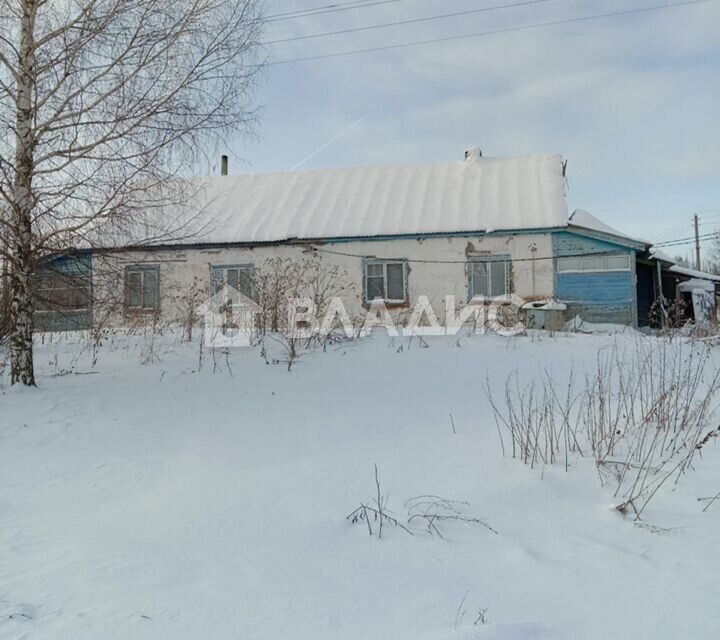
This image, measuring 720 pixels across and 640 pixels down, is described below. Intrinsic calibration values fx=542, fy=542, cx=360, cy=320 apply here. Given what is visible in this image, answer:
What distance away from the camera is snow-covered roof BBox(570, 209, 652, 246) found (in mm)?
13276

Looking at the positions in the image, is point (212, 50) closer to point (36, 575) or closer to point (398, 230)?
point (36, 575)

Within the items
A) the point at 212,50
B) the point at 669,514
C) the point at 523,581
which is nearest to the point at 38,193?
the point at 212,50

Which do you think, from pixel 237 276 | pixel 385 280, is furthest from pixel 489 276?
pixel 237 276

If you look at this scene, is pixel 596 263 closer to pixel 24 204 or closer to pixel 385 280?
pixel 385 280

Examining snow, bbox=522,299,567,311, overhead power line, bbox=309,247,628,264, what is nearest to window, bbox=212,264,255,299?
overhead power line, bbox=309,247,628,264

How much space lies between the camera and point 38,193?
6266mm

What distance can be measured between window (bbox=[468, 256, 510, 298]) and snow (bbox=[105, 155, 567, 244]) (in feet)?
2.84

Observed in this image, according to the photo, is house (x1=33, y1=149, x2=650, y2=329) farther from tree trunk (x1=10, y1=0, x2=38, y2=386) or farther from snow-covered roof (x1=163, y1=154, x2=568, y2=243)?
tree trunk (x1=10, y1=0, x2=38, y2=386)

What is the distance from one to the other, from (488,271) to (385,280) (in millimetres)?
2729

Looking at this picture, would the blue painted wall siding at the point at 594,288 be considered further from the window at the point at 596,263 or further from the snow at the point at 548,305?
the snow at the point at 548,305

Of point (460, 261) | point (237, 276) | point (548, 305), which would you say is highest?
point (460, 261)

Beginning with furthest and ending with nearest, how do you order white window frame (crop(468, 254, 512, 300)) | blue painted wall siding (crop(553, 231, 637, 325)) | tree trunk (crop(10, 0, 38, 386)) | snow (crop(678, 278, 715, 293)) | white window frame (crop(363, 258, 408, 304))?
snow (crop(678, 278, 715, 293)) < white window frame (crop(363, 258, 408, 304)) < white window frame (crop(468, 254, 512, 300)) < blue painted wall siding (crop(553, 231, 637, 325)) < tree trunk (crop(10, 0, 38, 386))

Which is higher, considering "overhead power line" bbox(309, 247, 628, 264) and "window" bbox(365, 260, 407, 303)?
"overhead power line" bbox(309, 247, 628, 264)

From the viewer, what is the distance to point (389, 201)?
15828mm
